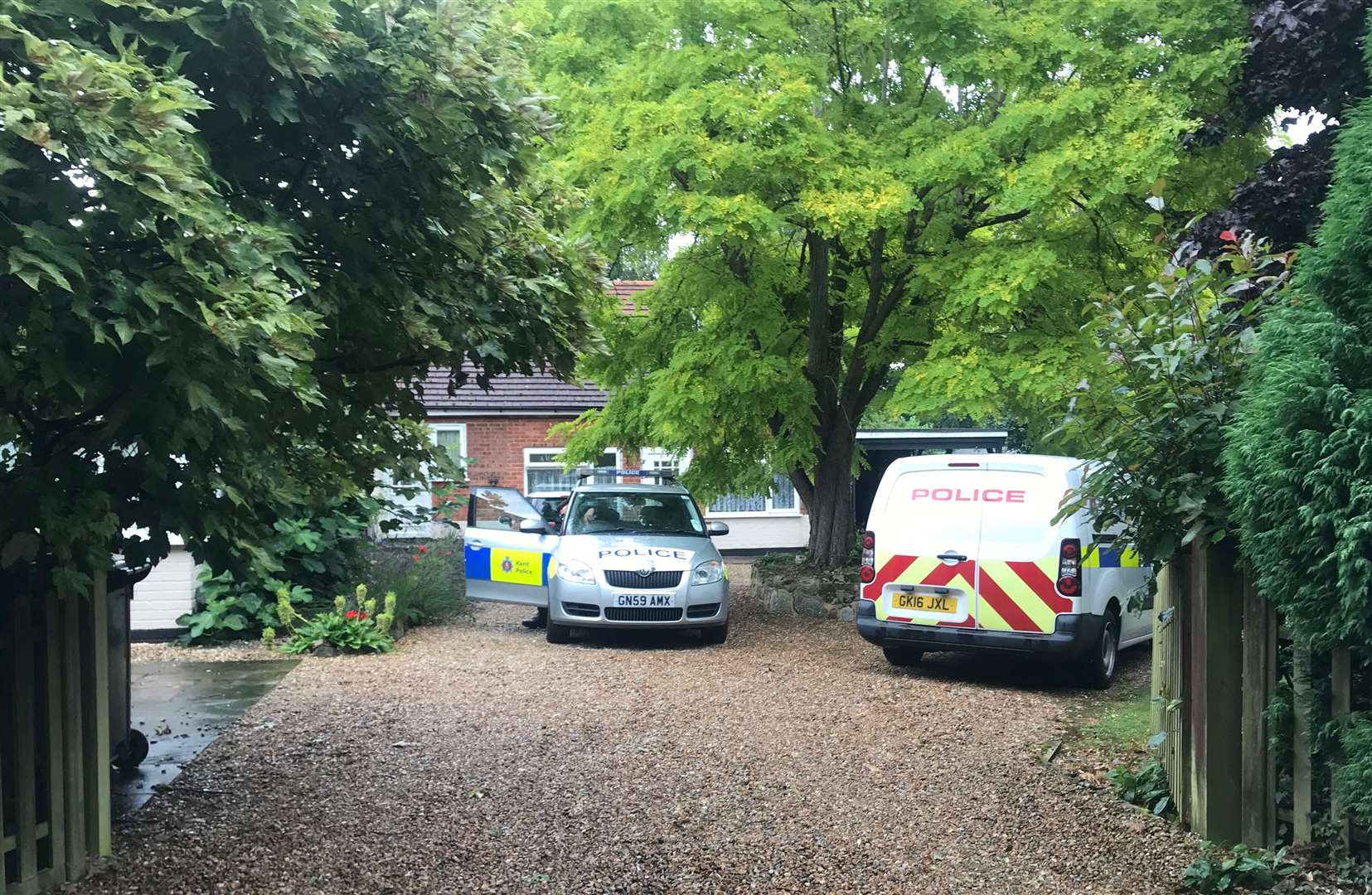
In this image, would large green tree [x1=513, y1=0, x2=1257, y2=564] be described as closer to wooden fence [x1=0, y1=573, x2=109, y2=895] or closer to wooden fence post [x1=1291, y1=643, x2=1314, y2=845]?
wooden fence post [x1=1291, y1=643, x2=1314, y2=845]

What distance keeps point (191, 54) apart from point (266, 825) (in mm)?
3570

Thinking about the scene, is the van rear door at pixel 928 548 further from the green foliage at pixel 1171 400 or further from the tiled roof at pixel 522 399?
the tiled roof at pixel 522 399

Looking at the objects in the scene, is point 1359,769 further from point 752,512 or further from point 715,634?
point 752,512

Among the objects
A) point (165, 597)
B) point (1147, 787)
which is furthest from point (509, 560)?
point (1147, 787)

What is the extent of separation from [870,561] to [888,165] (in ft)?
14.1

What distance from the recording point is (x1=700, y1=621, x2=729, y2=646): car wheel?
1198 cm

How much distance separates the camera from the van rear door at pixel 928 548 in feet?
30.7

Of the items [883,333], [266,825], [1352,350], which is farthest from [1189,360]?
[883,333]

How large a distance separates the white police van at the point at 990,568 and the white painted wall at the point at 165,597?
6.96 m

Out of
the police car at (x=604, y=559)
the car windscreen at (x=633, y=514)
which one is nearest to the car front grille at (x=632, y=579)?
the police car at (x=604, y=559)

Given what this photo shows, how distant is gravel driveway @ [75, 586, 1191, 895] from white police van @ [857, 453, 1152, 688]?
1.52ft

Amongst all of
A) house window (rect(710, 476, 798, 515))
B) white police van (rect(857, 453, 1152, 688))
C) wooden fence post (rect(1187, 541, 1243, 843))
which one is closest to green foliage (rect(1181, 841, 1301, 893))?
wooden fence post (rect(1187, 541, 1243, 843))

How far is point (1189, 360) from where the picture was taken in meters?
5.04

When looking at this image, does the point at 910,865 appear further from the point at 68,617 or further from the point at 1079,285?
the point at 1079,285
